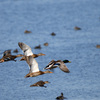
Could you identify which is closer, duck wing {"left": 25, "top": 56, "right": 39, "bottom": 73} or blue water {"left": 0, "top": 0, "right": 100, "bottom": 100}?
blue water {"left": 0, "top": 0, "right": 100, "bottom": 100}

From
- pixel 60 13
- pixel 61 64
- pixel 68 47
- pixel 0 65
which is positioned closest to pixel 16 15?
pixel 60 13

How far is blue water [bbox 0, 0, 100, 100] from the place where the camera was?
468 inches

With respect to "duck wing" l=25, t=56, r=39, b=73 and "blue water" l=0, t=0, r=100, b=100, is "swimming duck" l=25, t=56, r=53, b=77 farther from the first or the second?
"blue water" l=0, t=0, r=100, b=100

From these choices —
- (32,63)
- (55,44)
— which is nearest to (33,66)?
(32,63)

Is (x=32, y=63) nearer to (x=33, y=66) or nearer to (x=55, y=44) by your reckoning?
(x=33, y=66)

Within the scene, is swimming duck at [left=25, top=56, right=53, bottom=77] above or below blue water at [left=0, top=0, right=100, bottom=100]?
above

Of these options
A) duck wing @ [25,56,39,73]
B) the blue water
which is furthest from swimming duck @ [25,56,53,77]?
the blue water

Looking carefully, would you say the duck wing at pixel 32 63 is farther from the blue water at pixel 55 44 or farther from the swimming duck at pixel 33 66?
the blue water at pixel 55 44

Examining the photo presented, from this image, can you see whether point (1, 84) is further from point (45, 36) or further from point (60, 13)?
point (60, 13)

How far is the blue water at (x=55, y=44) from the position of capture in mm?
11875

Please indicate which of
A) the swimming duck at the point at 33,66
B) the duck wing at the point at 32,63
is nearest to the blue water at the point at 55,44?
the swimming duck at the point at 33,66

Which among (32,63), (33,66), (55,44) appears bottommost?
(55,44)

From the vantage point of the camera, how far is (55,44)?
1895cm

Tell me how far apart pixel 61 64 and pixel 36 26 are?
1205 centimetres
